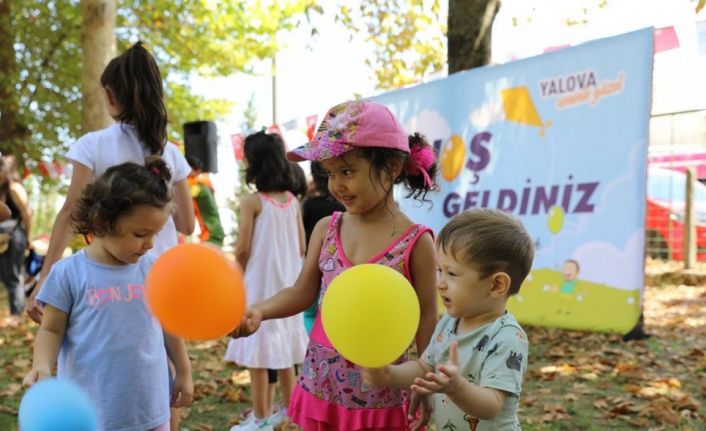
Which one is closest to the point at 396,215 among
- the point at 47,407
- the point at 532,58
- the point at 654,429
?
the point at 47,407

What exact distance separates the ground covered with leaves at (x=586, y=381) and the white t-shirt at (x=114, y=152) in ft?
Answer: 5.54

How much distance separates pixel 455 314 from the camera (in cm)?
177

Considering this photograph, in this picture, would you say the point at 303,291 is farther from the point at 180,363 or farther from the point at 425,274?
the point at 180,363

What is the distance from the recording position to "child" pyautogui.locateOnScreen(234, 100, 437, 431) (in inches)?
78.1

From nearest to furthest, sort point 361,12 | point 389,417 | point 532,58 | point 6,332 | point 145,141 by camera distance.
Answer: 1. point 389,417
2. point 145,141
3. point 532,58
4. point 6,332
5. point 361,12

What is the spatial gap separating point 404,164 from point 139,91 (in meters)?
1.28

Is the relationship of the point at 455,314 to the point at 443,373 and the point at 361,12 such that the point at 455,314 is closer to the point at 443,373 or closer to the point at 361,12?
the point at 443,373

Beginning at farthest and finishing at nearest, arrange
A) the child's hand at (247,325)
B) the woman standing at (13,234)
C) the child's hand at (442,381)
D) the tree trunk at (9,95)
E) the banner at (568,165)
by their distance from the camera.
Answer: the tree trunk at (9,95) → the woman standing at (13,234) → the banner at (568,165) → the child's hand at (247,325) → the child's hand at (442,381)

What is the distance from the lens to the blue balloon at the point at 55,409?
154 cm

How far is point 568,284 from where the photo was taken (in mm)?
5777

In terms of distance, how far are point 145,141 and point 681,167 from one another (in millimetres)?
8932

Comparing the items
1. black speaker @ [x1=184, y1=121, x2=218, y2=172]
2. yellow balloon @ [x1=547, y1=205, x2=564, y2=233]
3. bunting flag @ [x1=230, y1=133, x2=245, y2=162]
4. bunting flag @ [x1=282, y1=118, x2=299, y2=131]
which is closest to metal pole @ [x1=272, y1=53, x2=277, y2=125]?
bunting flag @ [x1=230, y1=133, x2=245, y2=162]

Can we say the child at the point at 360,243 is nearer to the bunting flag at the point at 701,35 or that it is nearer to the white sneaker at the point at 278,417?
the white sneaker at the point at 278,417

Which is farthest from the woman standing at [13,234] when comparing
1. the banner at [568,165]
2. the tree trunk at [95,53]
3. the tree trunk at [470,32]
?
the tree trunk at [470,32]
